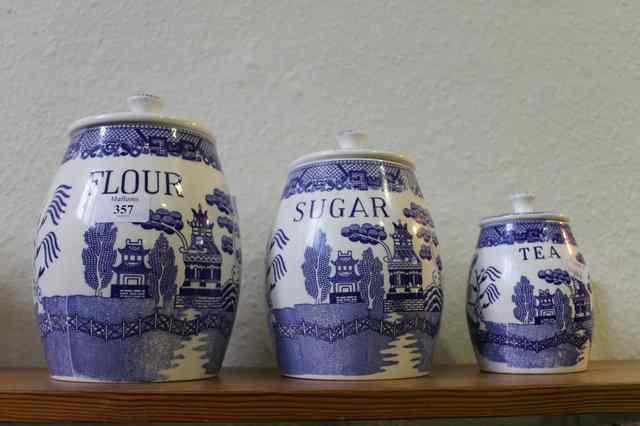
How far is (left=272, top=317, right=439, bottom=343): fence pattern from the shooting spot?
1.66ft

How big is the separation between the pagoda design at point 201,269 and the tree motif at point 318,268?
0.22 feet

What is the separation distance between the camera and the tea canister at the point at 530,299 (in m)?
0.57

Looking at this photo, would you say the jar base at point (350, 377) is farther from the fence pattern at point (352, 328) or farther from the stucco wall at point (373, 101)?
the stucco wall at point (373, 101)

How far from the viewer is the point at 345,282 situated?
1.67ft

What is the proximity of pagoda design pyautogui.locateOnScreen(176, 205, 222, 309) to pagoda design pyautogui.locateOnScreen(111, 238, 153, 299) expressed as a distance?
1.1 inches

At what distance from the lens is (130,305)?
474 millimetres

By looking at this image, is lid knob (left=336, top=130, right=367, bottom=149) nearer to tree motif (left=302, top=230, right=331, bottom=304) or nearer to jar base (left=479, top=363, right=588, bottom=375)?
tree motif (left=302, top=230, right=331, bottom=304)

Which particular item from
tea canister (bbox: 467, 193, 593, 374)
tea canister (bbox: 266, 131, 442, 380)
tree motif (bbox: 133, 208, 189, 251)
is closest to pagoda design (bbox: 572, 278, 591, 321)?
tea canister (bbox: 467, 193, 593, 374)

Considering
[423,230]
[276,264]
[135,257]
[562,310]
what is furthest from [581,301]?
[135,257]

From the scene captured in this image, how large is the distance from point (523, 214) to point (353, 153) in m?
0.17

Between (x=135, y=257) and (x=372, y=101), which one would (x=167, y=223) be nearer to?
(x=135, y=257)

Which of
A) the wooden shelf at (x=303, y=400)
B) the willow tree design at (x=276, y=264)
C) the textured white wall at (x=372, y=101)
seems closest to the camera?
the wooden shelf at (x=303, y=400)

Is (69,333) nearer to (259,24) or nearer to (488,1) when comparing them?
(259,24)

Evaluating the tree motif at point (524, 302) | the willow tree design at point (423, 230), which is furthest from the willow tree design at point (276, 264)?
the tree motif at point (524, 302)
